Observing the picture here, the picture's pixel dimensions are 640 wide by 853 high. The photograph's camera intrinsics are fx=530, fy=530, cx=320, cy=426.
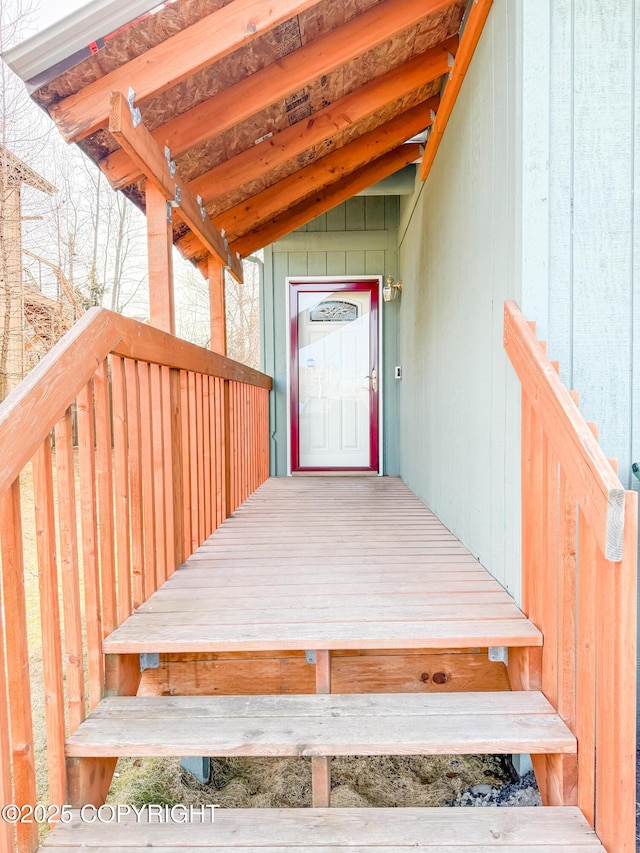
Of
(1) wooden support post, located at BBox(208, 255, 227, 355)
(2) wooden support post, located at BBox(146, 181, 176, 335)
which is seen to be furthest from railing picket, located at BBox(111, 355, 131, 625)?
(1) wooden support post, located at BBox(208, 255, 227, 355)

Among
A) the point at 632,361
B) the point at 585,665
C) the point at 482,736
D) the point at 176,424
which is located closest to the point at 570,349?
the point at 632,361

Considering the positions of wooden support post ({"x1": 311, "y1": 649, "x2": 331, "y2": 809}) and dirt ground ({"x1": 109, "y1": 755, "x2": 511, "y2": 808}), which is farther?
dirt ground ({"x1": 109, "y1": 755, "x2": 511, "y2": 808})

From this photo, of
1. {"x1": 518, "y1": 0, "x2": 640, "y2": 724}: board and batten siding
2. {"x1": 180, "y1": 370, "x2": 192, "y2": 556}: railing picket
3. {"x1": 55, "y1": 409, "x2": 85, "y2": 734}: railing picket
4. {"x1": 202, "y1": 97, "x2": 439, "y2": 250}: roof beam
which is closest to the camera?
{"x1": 55, "y1": 409, "x2": 85, "y2": 734}: railing picket

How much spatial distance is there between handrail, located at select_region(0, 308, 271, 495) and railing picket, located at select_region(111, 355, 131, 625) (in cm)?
9

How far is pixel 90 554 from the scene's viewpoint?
1518 millimetres

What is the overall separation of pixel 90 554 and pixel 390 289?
14.5 feet

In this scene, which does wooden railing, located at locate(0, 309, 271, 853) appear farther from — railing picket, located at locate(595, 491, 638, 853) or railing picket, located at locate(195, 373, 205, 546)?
railing picket, located at locate(595, 491, 638, 853)

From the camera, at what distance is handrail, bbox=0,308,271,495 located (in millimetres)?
1134

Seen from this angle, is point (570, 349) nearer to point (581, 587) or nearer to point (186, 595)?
point (581, 587)

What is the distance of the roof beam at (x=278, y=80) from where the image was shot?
→ 8.41 feet

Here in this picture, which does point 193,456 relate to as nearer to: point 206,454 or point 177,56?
point 206,454

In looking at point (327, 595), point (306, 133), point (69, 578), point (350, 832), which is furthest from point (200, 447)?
point (306, 133)

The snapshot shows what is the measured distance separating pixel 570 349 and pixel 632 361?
0.72 ft

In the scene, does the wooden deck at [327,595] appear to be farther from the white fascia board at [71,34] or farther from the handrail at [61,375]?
the white fascia board at [71,34]
